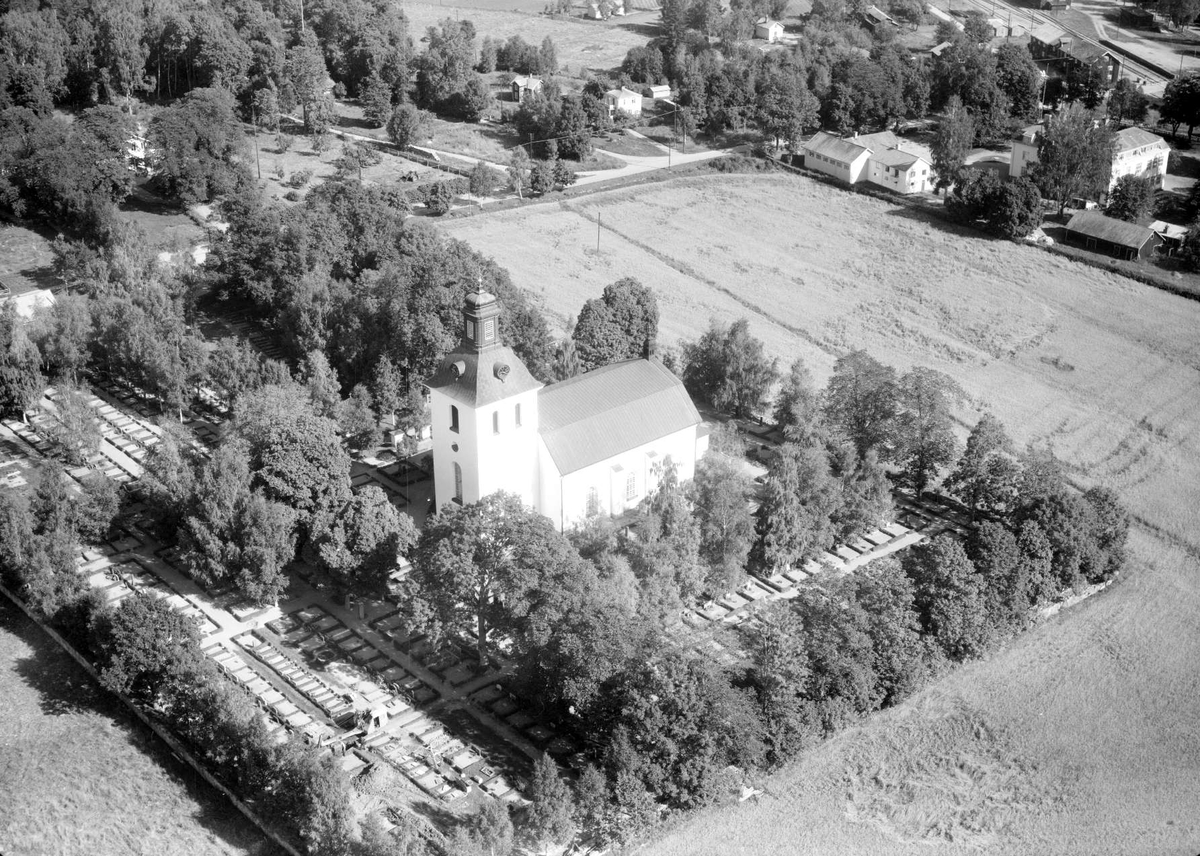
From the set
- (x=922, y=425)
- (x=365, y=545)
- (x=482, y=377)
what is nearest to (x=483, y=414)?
(x=482, y=377)

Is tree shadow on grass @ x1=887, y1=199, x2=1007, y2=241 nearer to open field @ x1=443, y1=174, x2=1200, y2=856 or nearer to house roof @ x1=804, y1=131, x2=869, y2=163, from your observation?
open field @ x1=443, y1=174, x2=1200, y2=856

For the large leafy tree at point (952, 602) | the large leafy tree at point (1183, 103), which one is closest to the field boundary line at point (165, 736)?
the large leafy tree at point (952, 602)

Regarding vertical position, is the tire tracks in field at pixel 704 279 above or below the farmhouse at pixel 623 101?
below

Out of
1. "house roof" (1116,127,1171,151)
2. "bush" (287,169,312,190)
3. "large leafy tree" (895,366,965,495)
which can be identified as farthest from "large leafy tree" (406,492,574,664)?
"house roof" (1116,127,1171,151)

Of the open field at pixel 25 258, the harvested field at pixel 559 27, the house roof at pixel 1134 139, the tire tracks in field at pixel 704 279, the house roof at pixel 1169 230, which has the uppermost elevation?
the house roof at pixel 1134 139

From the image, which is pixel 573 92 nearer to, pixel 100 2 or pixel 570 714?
pixel 100 2

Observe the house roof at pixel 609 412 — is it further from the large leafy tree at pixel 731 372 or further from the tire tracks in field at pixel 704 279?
the tire tracks in field at pixel 704 279

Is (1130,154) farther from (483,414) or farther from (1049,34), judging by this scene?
(483,414)
